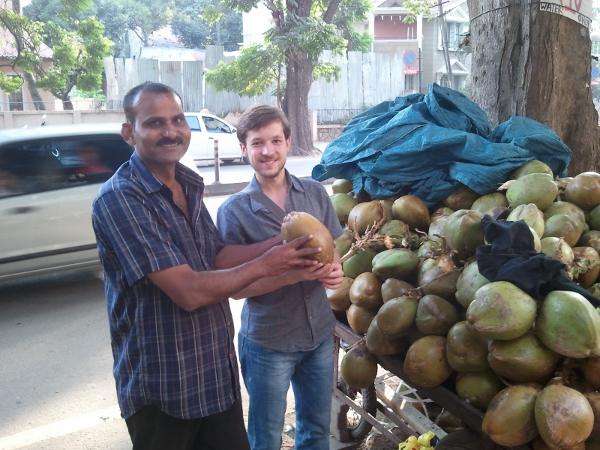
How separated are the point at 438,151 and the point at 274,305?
3.82 feet

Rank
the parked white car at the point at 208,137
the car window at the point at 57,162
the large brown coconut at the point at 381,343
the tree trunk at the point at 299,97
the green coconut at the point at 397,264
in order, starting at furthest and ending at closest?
the tree trunk at the point at 299,97
the parked white car at the point at 208,137
the car window at the point at 57,162
the green coconut at the point at 397,264
the large brown coconut at the point at 381,343

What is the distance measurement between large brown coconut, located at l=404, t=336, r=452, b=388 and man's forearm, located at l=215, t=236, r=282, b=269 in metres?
0.67

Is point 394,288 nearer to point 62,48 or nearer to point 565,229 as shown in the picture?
point 565,229

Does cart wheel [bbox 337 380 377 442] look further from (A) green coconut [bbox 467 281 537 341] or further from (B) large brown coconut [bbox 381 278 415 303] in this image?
(A) green coconut [bbox 467 281 537 341]

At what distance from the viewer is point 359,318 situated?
106 inches

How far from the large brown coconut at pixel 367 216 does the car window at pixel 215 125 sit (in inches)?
575

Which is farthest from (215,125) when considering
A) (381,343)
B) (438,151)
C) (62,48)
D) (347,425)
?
(381,343)

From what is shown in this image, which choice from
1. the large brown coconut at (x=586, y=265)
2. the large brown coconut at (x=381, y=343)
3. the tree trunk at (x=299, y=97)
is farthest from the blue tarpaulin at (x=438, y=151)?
the tree trunk at (x=299, y=97)

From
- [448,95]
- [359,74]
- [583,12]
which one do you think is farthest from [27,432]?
[359,74]

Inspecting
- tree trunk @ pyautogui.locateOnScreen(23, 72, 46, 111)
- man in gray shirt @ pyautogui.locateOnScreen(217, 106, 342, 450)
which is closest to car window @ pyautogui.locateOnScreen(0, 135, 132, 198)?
man in gray shirt @ pyautogui.locateOnScreen(217, 106, 342, 450)

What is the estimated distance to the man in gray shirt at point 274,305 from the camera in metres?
2.46

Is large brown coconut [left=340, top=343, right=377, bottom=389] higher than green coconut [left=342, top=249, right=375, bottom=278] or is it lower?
lower

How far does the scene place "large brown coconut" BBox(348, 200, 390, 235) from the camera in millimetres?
2946

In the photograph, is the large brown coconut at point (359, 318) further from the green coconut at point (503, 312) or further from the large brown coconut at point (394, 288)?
the green coconut at point (503, 312)
